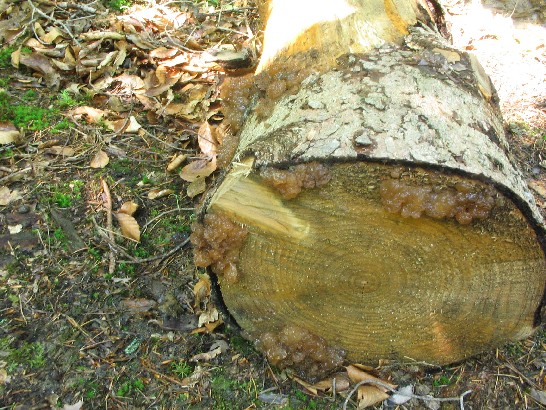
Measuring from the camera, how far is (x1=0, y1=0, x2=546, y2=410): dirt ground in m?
2.48

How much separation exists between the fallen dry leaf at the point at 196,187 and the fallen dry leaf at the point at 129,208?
35 centimetres

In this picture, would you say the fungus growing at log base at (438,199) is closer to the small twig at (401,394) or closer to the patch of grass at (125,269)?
the small twig at (401,394)

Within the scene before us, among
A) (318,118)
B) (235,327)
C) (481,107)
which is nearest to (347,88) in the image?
(318,118)

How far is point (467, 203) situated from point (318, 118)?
0.73 m

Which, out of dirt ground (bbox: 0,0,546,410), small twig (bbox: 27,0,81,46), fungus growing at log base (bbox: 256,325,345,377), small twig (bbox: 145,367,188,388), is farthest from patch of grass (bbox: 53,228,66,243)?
small twig (bbox: 27,0,81,46)

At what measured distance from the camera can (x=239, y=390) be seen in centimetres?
250

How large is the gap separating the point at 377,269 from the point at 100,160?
2054 mm

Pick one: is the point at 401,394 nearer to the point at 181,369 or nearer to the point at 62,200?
the point at 181,369

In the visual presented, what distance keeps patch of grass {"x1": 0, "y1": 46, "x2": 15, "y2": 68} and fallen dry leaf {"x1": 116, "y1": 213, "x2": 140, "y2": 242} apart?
1.87 meters

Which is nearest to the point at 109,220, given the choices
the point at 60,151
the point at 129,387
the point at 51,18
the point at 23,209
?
the point at 23,209

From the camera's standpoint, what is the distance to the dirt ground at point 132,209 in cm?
248

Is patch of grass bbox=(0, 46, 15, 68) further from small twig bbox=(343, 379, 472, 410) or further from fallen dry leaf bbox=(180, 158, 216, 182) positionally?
small twig bbox=(343, 379, 472, 410)

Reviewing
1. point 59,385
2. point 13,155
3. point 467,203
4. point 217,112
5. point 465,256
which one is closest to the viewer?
point 467,203

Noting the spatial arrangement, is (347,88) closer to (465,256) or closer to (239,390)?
(465,256)
